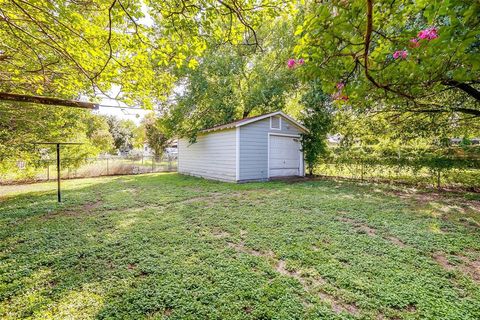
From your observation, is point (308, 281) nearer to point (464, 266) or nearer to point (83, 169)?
point (464, 266)

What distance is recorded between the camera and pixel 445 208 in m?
5.04

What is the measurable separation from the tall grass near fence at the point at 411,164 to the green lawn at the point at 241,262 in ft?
7.43

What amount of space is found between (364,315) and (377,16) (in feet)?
8.65

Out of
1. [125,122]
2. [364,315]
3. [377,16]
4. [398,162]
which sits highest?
[125,122]

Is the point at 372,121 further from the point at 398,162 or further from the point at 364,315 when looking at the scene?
the point at 364,315

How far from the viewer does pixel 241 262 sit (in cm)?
262

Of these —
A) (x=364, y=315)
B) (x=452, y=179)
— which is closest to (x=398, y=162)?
(x=452, y=179)

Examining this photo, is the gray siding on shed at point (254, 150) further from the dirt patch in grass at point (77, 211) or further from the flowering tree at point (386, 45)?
the flowering tree at point (386, 45)

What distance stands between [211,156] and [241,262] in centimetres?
814

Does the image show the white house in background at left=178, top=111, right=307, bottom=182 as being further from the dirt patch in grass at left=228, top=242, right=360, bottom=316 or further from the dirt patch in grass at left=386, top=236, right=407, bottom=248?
the dirt patch in grass at left=386, top=236, right=407, bottom=248

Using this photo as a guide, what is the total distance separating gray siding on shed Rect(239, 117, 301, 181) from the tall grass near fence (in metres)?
3.24

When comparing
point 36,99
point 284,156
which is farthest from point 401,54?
point 284,156

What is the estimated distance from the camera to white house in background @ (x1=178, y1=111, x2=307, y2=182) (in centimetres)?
887

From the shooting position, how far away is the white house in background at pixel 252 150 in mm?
8867
